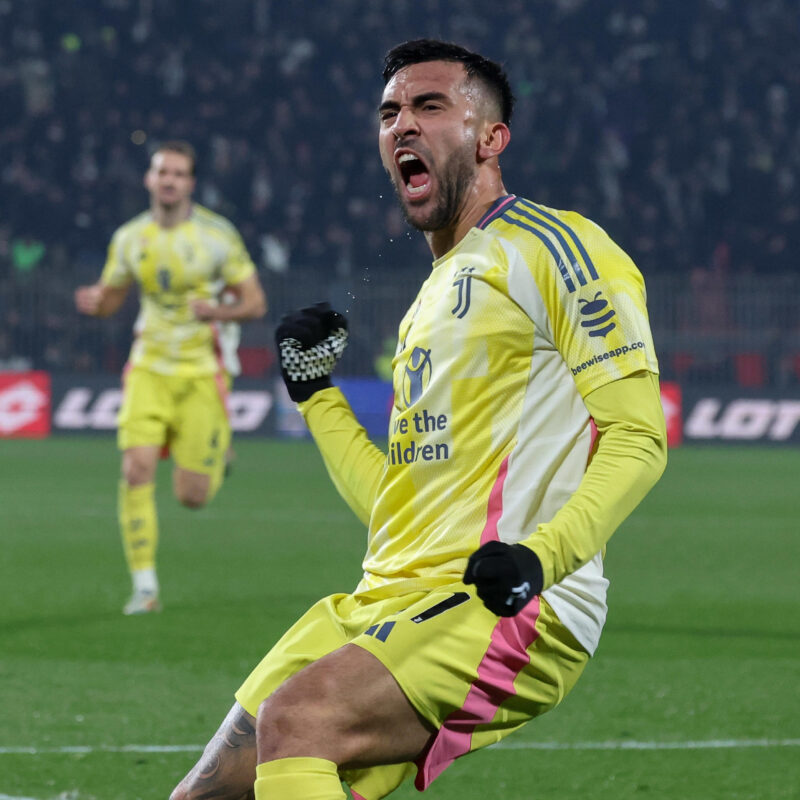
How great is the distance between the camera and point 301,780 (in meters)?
2.61

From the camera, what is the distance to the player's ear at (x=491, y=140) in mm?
3152

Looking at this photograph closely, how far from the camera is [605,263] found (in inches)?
113

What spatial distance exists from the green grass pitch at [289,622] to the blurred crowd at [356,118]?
419 inches

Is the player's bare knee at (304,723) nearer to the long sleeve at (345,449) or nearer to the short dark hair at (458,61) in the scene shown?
the long sleeve at (345,449)

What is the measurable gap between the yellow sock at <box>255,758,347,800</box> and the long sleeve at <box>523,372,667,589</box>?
0.50m

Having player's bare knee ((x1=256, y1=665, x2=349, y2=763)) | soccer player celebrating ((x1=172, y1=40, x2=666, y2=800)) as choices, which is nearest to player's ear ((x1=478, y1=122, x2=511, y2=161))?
soccer player celebrating ((x1=172, y1=40, x2=666, y2=800))

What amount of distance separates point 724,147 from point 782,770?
2135 cm

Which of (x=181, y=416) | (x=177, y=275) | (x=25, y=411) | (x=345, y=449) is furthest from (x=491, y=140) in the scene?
(x=25, y=411)

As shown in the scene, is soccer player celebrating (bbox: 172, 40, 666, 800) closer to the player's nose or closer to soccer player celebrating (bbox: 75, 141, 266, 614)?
the player's nose

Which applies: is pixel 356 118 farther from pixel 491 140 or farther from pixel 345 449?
pixel 491 140

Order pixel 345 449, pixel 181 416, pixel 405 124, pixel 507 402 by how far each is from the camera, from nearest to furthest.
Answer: pixel 507 402
pixel 405 124
pixel 345 449
pixel 181 416

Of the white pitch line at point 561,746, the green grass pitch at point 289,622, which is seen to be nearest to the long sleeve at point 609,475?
the green grass pitch at point 289,622

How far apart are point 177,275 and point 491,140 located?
6.15 m

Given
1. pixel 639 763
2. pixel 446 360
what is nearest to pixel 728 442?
pixel 639 763
